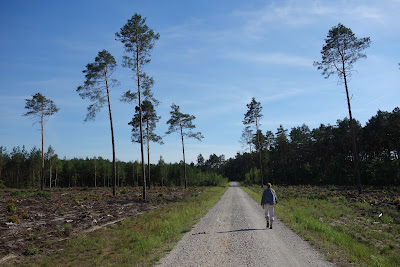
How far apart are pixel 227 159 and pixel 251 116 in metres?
134

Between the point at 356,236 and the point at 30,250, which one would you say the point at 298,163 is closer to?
the point at 356,236

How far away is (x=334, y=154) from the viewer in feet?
211

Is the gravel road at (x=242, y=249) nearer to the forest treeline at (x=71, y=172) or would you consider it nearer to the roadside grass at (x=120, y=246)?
the roadside grass at (x=120, y=246)

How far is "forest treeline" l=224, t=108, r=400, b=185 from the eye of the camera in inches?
1841

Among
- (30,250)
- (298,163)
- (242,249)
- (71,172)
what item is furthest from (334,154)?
(71,172)

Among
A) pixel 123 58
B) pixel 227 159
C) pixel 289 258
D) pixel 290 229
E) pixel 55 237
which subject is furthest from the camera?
pixel 227 159

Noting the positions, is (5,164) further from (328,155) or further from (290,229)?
(328,155)

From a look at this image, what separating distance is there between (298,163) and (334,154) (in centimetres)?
1338

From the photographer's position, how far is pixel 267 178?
8456 cm

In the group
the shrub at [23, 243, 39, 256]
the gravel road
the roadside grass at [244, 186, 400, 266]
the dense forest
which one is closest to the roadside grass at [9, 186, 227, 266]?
the shrub at [23, 243, 39, 256]

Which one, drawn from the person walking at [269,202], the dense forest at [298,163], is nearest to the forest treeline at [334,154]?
the dense forest at [298,163]

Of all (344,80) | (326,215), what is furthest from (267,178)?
(326,215)

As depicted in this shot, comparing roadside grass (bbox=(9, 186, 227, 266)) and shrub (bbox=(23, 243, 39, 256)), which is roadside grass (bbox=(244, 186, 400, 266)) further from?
shrub (bbox=(23, 243, 39, 256))

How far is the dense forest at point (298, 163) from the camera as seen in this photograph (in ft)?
159
